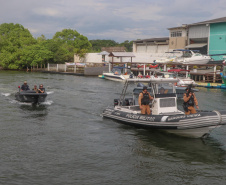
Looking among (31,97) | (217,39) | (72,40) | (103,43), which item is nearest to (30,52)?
(72,40)

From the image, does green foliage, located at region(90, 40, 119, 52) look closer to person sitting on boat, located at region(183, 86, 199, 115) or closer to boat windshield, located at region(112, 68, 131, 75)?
boat windshield, located at region(112, 68, 131, 75)

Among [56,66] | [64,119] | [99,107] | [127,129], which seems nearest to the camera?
[127,129]

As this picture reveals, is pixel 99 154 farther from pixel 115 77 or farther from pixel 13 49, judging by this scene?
pixel 13 49

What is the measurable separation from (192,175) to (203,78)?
38530 mm

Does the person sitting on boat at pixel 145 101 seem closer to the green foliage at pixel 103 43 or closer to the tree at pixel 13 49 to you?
the tree at pixel 13 49

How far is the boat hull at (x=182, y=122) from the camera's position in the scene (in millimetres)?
13414

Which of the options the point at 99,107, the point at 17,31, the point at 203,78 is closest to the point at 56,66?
the point at 17,31

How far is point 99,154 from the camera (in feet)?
43.0

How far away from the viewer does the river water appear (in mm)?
10812

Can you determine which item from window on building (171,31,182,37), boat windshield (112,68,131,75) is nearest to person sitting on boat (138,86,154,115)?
boat windshield (112,68,131,75)

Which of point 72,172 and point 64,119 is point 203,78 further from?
point 72,172

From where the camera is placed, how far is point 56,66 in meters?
73.8

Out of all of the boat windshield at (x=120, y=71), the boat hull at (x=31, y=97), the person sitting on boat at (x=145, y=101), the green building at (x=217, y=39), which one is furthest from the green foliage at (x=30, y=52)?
the person sitting on boat at (x=145, y=101)

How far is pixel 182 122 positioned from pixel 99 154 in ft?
14.0
